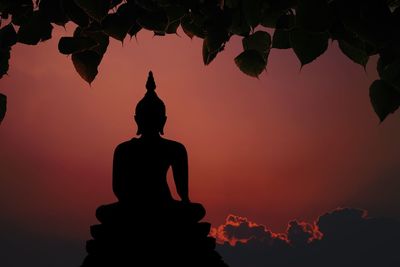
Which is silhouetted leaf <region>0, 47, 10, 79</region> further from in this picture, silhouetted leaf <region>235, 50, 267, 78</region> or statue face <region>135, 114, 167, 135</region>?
statue face <region>135, 114, 167, 135</region>

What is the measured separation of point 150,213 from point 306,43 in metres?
6.69

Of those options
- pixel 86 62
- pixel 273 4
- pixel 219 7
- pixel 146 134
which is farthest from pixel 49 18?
pixel 146 134

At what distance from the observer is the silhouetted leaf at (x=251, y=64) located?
4.05m

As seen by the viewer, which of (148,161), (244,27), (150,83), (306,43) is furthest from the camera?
(150,83)

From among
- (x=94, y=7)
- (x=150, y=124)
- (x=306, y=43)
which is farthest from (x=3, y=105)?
(x=150, y=124)

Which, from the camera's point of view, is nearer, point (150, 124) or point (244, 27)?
point (244, 27)

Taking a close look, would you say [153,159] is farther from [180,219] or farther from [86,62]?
[86,62]

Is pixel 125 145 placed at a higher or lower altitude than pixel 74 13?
higher

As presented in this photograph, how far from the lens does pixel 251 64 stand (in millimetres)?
4062

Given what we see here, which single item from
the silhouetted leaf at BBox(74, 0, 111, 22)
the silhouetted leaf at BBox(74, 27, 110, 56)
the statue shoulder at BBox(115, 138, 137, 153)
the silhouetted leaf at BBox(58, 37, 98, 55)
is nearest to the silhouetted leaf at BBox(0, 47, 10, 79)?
the silhouetted leaf at BBox(74, 27, 110, 56)

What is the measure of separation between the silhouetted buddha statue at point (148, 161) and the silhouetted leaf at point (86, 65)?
5.82 metres

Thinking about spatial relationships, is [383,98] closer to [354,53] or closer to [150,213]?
[354,53]

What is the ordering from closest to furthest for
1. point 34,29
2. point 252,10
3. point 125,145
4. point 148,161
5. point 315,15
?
1. point 315,15
2. point 252,10
3. point 34,29
4. point 148,161
5. point 125,145

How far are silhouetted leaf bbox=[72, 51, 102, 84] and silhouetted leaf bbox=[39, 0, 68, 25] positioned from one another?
454 mm
